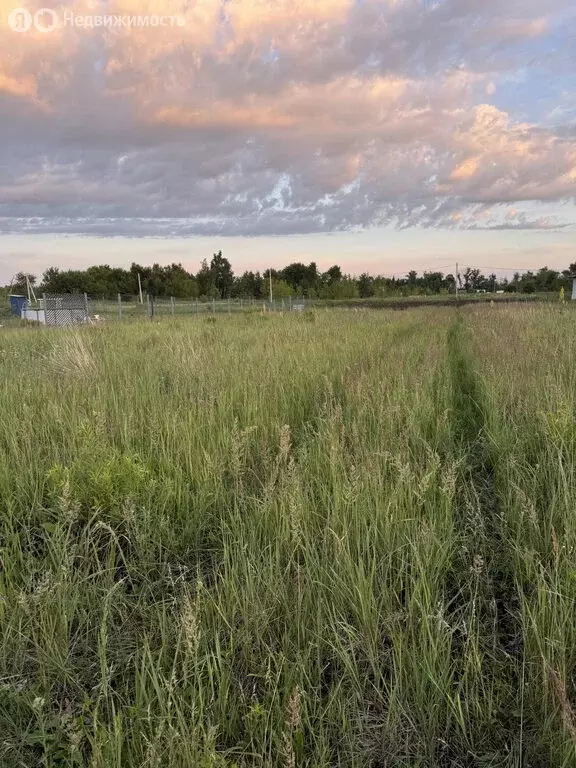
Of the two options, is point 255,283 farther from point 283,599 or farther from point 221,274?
point 283,599

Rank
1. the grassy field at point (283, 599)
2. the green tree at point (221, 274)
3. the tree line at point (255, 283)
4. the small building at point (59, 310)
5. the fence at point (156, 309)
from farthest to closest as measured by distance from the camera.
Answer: the green tree at point (221, 274) < the tree line at point (255, 283) < the fence at point (156, 309) < the small building at point (59, 310) < the grassy field at point (283, 599)

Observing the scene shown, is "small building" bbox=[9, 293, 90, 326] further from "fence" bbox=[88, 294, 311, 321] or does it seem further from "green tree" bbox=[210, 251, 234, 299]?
"green tree" bbox=[210, 251, 234, 299]

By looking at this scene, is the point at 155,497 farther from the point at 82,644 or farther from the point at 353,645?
the point at 353,645

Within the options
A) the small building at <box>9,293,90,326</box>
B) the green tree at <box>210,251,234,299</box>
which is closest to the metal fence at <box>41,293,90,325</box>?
the small building at <box>9,293,90,326</box>

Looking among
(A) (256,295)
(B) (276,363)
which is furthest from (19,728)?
(A) (256,295)

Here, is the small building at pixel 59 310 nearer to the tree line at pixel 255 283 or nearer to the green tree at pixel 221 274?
the tree line at pixel 255 283

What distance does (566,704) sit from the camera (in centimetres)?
111

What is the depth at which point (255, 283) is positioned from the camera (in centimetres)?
7669

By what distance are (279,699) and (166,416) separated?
2.51 meters

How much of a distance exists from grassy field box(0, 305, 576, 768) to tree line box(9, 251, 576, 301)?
6183cm

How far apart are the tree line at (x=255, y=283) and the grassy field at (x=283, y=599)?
203ft

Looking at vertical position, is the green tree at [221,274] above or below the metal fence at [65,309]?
above

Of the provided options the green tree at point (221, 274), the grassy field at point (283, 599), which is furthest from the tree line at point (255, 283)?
the grassy field at point (283, 599)

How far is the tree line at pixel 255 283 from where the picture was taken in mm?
68438
